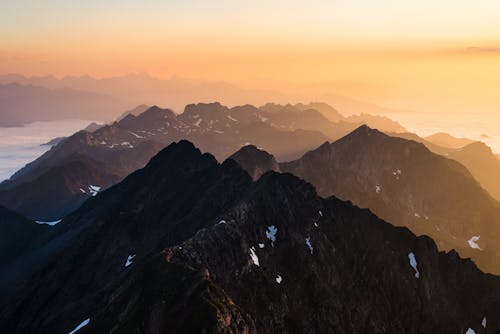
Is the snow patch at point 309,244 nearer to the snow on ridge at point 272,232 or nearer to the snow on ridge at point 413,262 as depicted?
the snow on ridge at point 272,232

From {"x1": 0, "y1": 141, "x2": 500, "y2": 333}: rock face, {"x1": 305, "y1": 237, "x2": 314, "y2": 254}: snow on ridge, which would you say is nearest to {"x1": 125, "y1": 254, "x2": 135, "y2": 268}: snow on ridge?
{"x1": 0, "y1": 141, "x2": 500, "y2": 333}: rock face

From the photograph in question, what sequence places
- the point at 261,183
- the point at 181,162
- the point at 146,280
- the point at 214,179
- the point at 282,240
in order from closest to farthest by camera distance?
1. the point at 146,280
2. the point at 282,240
3. the point at 261,183
4. the point at 214,179
5. the point at 181,162

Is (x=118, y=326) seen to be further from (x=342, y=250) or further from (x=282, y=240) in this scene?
(x=342, y=250)

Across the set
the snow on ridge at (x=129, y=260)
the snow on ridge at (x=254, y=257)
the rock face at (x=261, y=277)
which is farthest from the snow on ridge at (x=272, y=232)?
the snow on ridge at (x=129, y=260)

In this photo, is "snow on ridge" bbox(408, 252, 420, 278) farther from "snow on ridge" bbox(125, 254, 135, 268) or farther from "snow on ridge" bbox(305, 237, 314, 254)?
"snow on ridge" bbox(125, 254, 135, 268)

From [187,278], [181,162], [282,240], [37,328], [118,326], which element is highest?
[187,278]

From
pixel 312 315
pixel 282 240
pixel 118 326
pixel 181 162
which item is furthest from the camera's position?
pixel 181 162

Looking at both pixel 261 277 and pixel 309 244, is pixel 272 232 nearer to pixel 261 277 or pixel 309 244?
pixel 309 244

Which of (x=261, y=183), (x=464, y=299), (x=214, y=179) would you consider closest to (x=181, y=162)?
(x=214, y=179)

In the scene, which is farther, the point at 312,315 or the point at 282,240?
the point at 282,240
